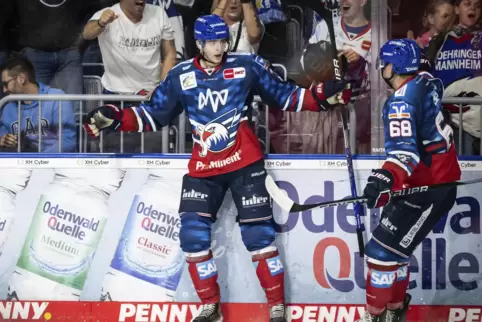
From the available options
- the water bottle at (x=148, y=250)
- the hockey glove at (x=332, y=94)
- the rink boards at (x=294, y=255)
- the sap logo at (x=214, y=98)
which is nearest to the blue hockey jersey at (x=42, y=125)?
the rink boards at (x=294, y=255)

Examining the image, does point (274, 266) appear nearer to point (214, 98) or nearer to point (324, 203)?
point (324, 203)

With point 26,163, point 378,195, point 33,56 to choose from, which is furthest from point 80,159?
point 378,195

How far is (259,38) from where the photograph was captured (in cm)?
594

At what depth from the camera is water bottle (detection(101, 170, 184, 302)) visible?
5.81 m

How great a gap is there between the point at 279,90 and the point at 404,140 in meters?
0.79

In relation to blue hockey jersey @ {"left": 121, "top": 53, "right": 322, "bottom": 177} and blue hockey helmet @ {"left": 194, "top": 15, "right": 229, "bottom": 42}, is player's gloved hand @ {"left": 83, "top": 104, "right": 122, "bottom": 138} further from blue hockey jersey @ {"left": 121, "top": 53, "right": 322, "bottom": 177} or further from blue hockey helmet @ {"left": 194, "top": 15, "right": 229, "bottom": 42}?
blue hockey helmet @ {"left": 194, "top": 15, "right": 229, "bottom": 42}

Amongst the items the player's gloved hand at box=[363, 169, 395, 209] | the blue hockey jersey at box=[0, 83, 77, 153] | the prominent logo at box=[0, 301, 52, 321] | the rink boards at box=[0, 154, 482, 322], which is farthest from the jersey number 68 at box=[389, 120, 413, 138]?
the prominent logo at box=[0, 301, 52, 321]

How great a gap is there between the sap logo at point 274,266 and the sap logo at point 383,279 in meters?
0.49

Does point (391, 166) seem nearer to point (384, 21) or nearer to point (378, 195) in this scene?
point (378, 195)

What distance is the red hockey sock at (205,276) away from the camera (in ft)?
18.2

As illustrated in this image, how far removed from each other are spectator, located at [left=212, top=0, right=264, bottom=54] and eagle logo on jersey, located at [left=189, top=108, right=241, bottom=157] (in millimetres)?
562

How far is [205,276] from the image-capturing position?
5.55m

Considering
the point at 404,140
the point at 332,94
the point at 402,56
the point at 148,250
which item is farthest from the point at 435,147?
the point at 148,250

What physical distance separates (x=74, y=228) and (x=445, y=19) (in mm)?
2299
